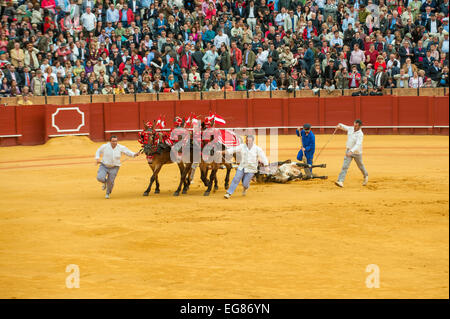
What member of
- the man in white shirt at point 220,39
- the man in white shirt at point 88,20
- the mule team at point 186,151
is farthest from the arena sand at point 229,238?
the man in white shirt at point 88,20

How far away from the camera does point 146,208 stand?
46.4ft

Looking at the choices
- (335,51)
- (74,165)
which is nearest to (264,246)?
(74,165)

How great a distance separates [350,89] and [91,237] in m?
18.3

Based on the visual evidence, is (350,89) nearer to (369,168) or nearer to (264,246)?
(369,168)

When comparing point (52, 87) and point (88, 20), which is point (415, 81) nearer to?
point (88, 20)

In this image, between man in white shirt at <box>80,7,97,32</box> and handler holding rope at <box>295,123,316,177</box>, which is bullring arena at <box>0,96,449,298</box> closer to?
handler holding rope at <box>295,123,316,177</box>

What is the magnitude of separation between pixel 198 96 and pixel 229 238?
1765 cm

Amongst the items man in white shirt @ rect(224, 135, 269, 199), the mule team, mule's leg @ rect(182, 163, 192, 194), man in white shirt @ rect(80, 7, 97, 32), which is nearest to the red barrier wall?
man in white shirt @ rect(80, 7, 97, 32)

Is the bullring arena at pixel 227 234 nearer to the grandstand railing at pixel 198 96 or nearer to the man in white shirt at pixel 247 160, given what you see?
the man in white shirt at pixel 247 160

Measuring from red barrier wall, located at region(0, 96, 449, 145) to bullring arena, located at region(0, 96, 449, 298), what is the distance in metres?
4.91

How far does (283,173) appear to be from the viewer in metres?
17.3

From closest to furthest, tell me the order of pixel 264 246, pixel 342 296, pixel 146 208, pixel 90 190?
pixel 342 296, pixel 264 246, pixel 146 208, pixel 90 190

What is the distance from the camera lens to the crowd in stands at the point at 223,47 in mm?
27016

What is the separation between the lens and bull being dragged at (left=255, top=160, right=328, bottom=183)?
1712 cm
